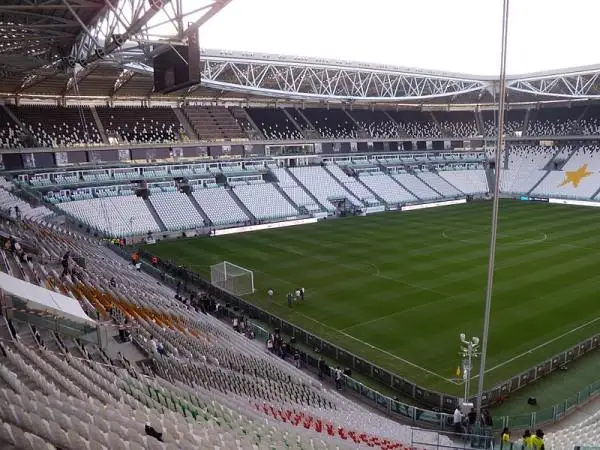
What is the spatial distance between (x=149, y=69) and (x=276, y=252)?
1646 centimetres

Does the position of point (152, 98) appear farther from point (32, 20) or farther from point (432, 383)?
point (432, 383)

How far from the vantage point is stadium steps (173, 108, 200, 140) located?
5677cm

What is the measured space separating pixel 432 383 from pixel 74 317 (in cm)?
1266

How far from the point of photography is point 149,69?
1532 inches

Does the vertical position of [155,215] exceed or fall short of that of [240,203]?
it falls short

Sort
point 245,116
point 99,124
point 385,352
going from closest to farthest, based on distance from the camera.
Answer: point 385,352, point 99,124, point 245,116

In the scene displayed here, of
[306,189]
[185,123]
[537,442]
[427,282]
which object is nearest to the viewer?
[537,442]

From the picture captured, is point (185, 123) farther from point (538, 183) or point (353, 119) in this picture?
point (538, 183)

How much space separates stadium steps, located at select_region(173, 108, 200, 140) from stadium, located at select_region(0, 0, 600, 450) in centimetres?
24

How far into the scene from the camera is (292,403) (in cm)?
1500

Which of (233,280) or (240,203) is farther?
(240,203)

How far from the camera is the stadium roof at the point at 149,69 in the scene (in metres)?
18.8

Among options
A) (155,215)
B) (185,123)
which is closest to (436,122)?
(185,123)

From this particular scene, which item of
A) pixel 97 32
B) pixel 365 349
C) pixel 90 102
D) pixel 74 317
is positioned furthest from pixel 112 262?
pixel 90 102
